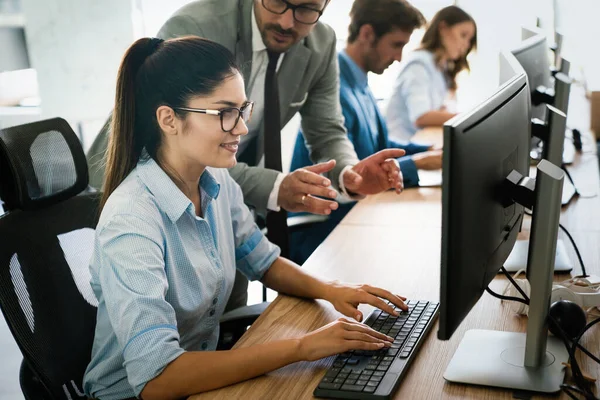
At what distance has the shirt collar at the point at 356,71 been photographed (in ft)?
8.47

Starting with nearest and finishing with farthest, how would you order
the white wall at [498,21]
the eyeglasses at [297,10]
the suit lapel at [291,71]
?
the eyeglasses at [297,10] < the suit lapel at [291,71] < the white wall at [498,21]

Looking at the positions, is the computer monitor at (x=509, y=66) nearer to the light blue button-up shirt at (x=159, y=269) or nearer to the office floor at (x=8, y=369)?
the light blue button-up shirt at (x=159, y=269)

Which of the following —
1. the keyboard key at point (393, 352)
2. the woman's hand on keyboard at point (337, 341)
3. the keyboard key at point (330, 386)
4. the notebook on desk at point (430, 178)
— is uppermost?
the woman's hand on keyboard at point (337, 341)

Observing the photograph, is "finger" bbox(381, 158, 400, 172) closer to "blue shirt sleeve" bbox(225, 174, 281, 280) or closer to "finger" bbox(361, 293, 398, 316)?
"blue shirt sleeve" bbox(225, 174, 281, 280)

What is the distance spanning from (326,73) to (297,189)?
2.36 ft

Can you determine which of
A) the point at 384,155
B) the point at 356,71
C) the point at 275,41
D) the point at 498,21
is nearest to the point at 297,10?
the point at 275,41

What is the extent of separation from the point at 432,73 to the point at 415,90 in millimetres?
279

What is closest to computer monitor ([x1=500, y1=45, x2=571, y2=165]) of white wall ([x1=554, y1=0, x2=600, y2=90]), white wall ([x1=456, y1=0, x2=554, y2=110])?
white wall ([x1=554, y1=0, x2=600, y2=90])

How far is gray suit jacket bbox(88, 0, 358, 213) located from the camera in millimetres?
1860

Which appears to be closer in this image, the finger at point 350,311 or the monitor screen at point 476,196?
the monitor screen at point 476,196

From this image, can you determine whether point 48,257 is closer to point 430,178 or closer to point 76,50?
point 430,178

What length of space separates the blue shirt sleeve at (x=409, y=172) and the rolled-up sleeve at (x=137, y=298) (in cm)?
135

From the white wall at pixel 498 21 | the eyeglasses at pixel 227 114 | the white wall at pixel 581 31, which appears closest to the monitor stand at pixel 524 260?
the eyeglasses at pixel 227 114

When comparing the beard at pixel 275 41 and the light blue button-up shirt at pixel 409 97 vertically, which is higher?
the beard at pixel 275 41
